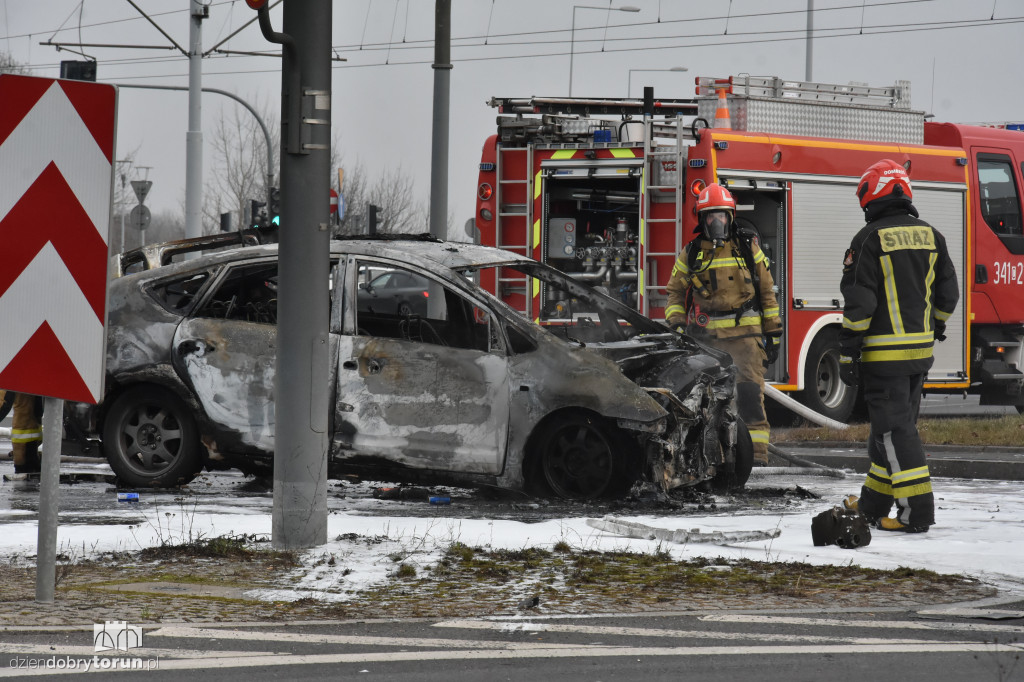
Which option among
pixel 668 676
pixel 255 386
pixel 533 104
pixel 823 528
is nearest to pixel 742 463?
pixel 823 528

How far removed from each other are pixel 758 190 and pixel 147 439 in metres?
6.99

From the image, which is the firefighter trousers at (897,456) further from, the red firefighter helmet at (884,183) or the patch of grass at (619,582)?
the patch of grass at (619,582)

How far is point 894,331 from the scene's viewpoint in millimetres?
7129

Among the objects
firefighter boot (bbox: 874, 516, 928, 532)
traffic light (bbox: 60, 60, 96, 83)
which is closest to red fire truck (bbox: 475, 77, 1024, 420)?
firefighter boot (bbox: 874, 516, 928, 532)

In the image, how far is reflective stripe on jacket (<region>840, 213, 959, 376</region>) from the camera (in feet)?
23.4

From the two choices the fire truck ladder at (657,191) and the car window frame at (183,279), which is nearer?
the car window frame at (183,279)

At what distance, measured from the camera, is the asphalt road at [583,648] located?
4207 millimetres

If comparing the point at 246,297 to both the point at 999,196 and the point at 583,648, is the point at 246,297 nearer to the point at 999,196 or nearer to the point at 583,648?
the point at 583,648

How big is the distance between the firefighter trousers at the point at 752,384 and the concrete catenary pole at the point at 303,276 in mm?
4102

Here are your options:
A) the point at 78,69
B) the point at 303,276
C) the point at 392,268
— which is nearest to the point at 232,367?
the point at 392,268

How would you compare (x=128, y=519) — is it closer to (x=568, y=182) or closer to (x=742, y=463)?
(x=742, y=463)

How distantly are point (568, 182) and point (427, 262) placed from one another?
5.33 m

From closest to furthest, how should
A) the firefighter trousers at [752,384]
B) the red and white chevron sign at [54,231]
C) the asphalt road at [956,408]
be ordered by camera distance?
1. the red and white chevron sign at [54,231]
2. the firefighter trousers at [752,384]
3. the asphalt road at [956,408]

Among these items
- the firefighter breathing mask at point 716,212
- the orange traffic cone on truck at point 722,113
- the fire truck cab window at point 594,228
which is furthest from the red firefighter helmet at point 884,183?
the orange traffic cone on truck at point 722,113
